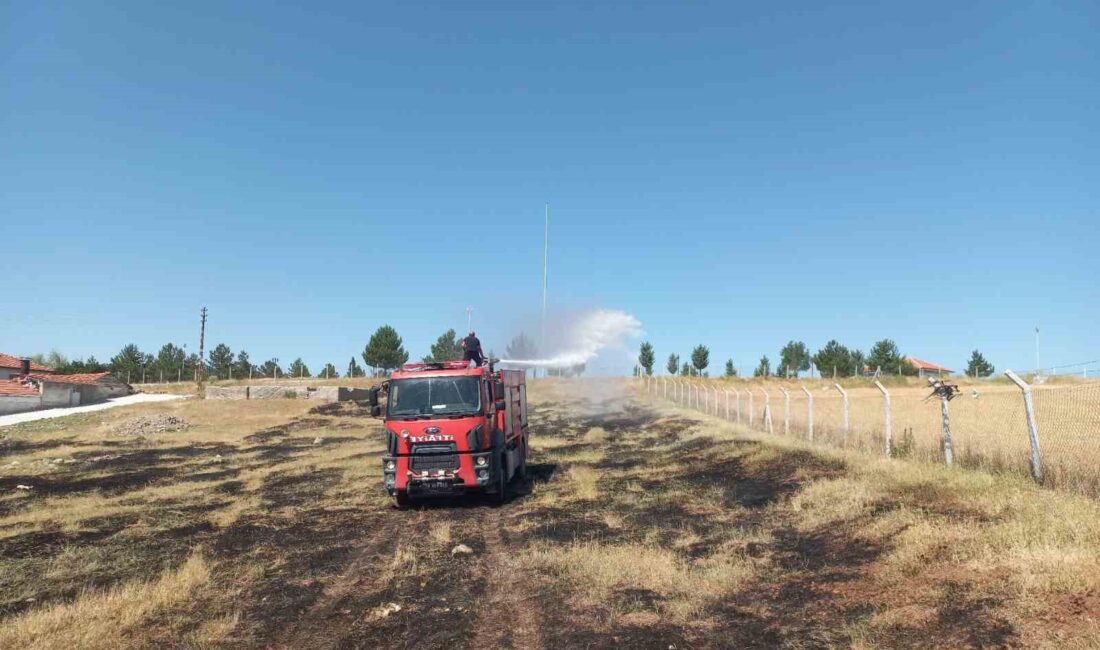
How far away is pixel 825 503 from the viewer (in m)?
11.9

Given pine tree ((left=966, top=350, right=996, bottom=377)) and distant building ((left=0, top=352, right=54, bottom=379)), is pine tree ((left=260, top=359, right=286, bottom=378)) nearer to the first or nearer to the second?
distant building ((left=0, top=352, right=54, bottom=379))

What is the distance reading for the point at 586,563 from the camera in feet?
33.1

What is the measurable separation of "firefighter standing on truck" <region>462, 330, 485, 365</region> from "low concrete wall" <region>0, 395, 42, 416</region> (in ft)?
163

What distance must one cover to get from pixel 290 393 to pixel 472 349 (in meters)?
Result: 42.4

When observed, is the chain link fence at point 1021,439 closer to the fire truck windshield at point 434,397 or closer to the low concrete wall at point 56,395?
the fire truck windshield at point 434,397

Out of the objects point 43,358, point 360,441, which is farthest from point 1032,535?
point 43,358

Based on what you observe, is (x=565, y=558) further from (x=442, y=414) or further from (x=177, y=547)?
(x=177, y=547)

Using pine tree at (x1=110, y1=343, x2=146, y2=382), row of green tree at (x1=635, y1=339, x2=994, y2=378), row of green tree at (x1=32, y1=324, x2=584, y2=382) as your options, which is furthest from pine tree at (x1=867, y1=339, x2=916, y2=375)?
pine tree at (x1=110, y1=343, x2=146, y2=382)

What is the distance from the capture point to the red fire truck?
48.2 feet

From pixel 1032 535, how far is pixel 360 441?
93.2 feet

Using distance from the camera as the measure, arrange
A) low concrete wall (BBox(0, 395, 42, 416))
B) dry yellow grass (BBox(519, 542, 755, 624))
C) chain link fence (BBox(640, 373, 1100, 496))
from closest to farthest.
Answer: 1. dry yellow grass (BBox(519, 542, 755, 624))
2. chain link fence (BBox(640, 373, 1100, 496))
3. low concrete wall (BBox(0, 395, 42, 416))

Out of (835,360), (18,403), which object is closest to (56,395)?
(18,403)

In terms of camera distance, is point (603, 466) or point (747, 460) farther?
point (603, 466)

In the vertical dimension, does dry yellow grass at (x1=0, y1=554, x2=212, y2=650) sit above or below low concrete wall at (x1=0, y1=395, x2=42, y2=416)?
below
